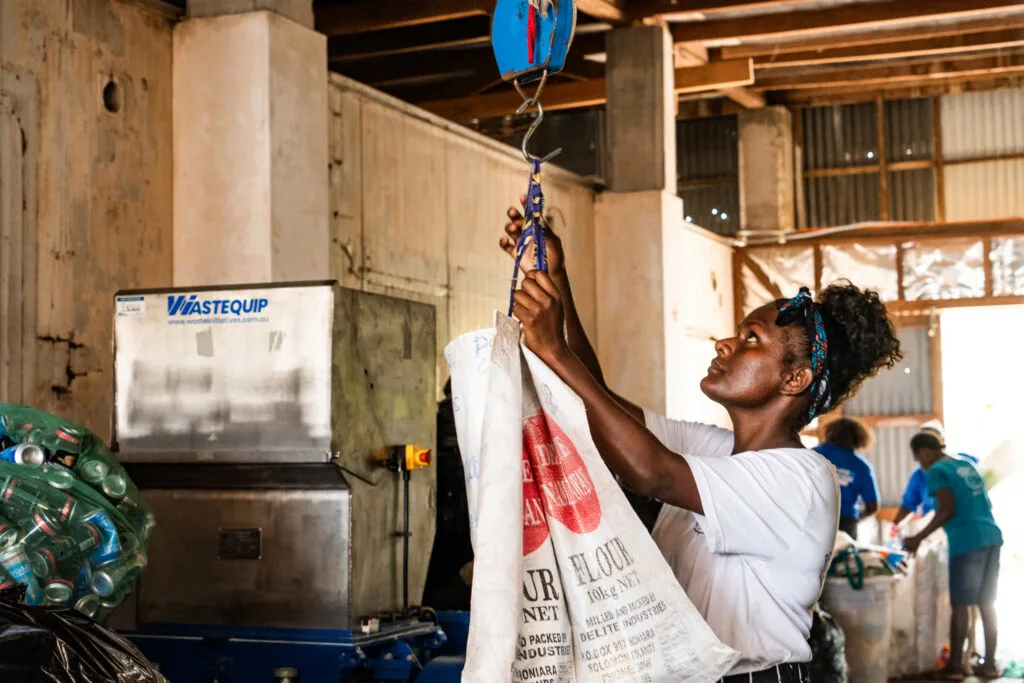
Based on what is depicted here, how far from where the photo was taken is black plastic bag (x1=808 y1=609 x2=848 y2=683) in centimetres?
645

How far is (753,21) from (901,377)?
180 inches

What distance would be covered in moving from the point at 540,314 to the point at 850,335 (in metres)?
0.84

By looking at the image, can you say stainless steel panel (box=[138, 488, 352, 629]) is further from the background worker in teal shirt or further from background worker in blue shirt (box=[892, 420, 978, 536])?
background worker in blue shirt (box=[892, 420, 978, 536])

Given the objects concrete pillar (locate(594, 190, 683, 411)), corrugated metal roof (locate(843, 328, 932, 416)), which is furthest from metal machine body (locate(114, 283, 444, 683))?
corrugated metal roof (locate(843, 328, 932, 416))

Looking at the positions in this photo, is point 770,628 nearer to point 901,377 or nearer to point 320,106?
point 320,106

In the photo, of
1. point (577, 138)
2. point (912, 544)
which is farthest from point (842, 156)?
point (912, 544)

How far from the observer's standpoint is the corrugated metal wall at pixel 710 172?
54.2ft

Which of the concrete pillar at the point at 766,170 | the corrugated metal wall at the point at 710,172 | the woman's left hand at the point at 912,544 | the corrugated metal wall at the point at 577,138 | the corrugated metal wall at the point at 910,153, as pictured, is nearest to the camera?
the woman's left hand at the point at 912,544

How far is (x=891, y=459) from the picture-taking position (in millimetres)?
13875

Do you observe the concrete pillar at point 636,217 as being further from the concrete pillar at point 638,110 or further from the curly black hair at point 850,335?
the curly black hair at point 850,335

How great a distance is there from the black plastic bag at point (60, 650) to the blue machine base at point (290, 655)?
90 cm

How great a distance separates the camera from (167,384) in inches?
156

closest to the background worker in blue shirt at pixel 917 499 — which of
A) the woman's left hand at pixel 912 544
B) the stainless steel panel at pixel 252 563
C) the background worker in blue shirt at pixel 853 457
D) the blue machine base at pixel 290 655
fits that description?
the background worker in blue shirt at pixel 853 457

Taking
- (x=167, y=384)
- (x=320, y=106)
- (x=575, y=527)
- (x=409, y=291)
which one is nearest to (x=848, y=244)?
(x=409, y=291)
